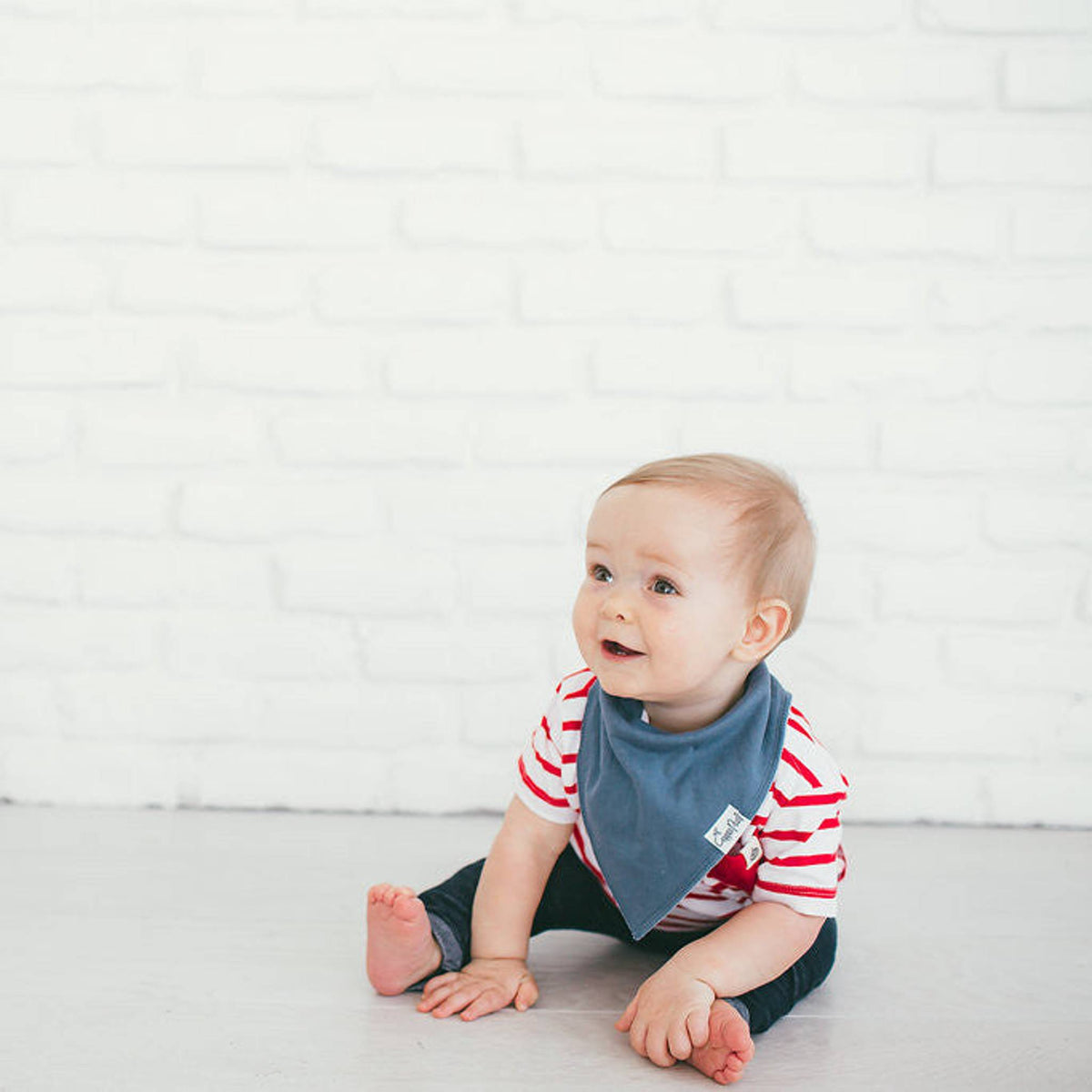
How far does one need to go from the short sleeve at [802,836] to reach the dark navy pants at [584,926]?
0.08m

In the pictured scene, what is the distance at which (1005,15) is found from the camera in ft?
5.18

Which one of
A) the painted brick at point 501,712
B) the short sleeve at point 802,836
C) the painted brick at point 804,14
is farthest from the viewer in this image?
the painted brick at point 501,712

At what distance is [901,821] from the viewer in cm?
171

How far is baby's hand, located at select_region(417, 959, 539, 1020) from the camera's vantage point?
1104mm

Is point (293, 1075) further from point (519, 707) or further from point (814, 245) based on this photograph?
point (814, 245)

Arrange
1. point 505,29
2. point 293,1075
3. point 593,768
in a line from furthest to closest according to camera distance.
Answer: point 505,29 → point 593,768 → point 293,1075

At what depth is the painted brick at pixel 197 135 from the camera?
1.59 meters

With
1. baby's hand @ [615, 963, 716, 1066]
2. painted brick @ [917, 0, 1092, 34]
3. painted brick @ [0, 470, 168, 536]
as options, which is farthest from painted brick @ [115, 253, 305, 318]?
baby's hand @ [615, 963, 716, 1066]

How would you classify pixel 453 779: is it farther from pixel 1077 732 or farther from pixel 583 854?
pixel 1077 732

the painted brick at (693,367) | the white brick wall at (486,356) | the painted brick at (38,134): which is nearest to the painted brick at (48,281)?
the white brick wall at (486,356)

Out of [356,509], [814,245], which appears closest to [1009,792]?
[814,245]

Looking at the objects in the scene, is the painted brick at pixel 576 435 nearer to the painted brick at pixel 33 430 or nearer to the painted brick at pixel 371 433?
the painted brick at pixel 371 433

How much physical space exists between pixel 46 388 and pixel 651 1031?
110cm

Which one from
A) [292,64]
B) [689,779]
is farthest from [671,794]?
[292,64]
